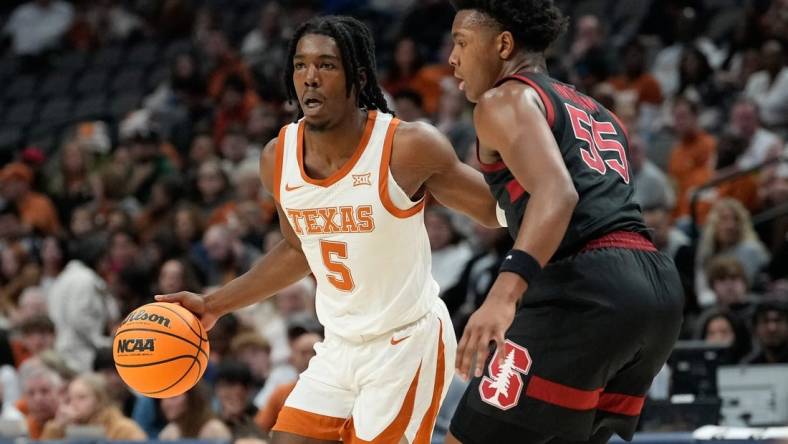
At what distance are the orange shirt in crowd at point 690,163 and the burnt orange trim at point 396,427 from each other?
20.6 ft

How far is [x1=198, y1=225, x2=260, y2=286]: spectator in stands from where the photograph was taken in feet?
33.7

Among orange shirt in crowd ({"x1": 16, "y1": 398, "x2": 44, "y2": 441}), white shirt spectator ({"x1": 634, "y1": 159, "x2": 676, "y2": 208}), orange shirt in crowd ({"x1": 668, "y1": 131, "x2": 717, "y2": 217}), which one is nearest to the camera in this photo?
orange shirt in crowd ({"x1": 16, "y1": 398, "x2": 44, "y2": 441})

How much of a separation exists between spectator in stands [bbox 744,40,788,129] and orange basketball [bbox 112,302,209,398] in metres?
7.08

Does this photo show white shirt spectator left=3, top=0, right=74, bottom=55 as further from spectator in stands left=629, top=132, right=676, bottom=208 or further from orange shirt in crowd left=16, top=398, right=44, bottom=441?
spectator in stands left=629, top=132, right=676, bottom=208

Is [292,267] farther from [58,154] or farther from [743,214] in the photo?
[58,154]

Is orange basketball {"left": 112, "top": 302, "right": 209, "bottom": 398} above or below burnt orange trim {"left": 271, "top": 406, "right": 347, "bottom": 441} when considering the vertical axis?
above

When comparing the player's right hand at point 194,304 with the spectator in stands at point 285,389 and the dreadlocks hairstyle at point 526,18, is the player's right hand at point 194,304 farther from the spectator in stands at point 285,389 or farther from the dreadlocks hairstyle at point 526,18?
the spectator in stands at point 285,389

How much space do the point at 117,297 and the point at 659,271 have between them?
729 centimetres

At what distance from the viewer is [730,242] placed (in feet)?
29.6

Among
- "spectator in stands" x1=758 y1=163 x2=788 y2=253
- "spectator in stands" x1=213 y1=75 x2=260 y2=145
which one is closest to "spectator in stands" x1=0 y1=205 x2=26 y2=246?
"spectator in stands" x1=213 y1=75 x2=260 y2=145

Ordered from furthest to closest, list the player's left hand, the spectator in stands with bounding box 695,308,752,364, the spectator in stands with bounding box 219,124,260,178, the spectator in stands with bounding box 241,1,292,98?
1. the spectator in stands with bounding box 241,1,292,98
2. the spectator in stands with bounding box 219,124,260,178
3. the spectator in stands with bounding box 695,308,752,364
4. the player's left hand

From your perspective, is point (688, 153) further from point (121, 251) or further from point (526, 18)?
point (526, 18)

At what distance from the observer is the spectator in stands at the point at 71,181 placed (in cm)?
1280

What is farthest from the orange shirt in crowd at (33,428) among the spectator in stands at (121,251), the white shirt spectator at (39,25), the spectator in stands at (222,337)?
the white shirt spectator at (39,25)
